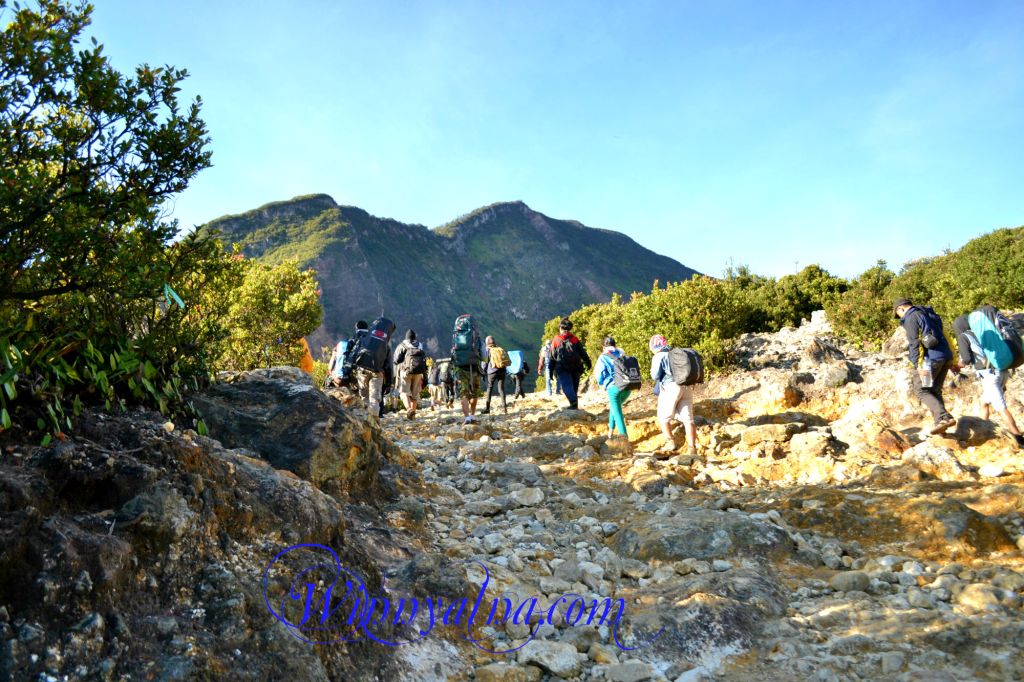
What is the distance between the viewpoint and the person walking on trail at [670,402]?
8.02 m

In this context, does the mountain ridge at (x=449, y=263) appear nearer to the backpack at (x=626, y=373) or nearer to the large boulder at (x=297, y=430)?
the backpack at (x=626, y=373)

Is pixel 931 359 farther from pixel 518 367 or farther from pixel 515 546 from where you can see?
pixel 518 367

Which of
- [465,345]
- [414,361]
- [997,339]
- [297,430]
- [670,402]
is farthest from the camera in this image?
[414,361]

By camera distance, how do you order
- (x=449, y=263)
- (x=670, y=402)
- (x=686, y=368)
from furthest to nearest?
(x=449, y=263)
(x=670, y=402)
(x=686, y=368)

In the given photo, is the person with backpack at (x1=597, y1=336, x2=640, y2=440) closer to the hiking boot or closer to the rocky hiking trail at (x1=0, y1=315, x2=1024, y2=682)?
the rocky hiking trail at (x1=0, y1=315, x2=1024, y2=682)

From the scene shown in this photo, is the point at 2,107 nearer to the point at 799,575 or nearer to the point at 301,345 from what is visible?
the point at 799,575

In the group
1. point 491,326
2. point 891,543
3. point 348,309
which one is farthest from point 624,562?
point 491,326

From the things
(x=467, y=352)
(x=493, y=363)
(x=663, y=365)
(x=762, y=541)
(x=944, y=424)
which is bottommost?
(x=762, y=541)

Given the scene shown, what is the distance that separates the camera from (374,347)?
36.7ft

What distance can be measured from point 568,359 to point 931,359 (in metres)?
5.93

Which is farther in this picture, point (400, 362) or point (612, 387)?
point (400, 362)

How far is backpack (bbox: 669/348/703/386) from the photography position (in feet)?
25.4

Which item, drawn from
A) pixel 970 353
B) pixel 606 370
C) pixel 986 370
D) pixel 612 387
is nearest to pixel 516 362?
pixel 606 370

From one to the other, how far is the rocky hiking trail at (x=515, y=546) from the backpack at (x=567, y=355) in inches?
164
